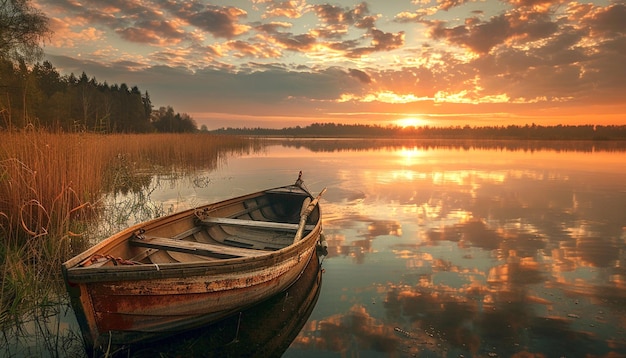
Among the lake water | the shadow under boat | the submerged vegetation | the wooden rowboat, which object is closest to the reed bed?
the submerged vegetation

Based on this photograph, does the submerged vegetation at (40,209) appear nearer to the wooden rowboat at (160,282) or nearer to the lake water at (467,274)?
the wooden rowboat at (160,282)

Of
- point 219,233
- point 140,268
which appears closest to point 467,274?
point 219,233

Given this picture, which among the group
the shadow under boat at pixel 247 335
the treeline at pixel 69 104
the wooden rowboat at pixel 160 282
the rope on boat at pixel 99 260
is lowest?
the shadow under boat at pixel 247 335

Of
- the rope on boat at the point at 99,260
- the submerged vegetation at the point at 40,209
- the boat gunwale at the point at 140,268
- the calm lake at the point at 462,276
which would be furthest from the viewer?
the submerged vegetation at the point at 40,209

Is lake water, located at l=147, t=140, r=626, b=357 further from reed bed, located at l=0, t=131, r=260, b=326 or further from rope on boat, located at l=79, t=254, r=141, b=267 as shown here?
reed bed, located at l=0, t=131, r=260, b=326

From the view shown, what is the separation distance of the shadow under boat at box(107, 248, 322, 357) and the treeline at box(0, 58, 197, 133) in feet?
17.4

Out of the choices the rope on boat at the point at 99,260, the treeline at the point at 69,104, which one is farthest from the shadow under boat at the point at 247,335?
the treeline at the point at 69,104

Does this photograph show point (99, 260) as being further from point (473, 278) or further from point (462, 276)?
point (473, 278)

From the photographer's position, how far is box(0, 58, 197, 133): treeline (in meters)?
12.4

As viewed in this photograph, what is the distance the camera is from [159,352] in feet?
11.9

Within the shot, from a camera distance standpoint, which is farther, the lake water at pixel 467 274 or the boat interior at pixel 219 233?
the boat interior at pixel 219 233

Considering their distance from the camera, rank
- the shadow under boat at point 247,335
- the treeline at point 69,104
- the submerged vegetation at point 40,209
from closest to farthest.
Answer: the shadow under boat at point 247,335
the submerged vegetation at point 40,209
the treeline at point 69,104

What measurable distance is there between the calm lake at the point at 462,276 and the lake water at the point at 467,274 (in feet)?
0.07

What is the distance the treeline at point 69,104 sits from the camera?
1240cm
